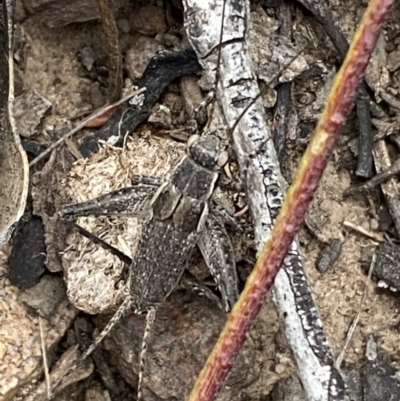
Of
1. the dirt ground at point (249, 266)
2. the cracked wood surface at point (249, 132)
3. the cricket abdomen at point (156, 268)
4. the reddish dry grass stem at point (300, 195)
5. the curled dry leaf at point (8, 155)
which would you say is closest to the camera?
the reddish dry grass stem at point (300, 195)

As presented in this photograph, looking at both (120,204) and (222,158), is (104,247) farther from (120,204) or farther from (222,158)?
(222,158)

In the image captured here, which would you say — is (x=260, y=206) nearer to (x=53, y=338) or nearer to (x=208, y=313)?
(x=208, y=313)

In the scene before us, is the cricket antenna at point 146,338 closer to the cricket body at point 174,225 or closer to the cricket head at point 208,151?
the cricket body at point 174,225

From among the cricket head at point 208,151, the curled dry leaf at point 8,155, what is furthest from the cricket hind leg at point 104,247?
the cricket head at point 208,151

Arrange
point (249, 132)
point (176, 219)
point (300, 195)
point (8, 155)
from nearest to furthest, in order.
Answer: point (300, 195)
point (249, 132)
point (8, 155)
point (176, 219)

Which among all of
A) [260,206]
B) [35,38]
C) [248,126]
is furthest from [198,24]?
[35,38]

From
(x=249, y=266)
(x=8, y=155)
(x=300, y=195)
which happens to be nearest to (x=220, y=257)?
(x=249, y=266)
